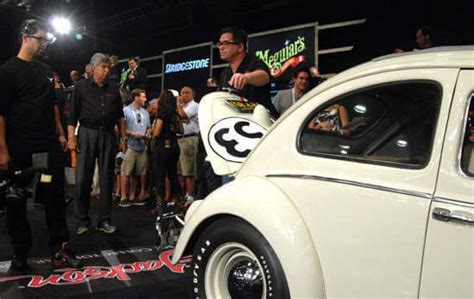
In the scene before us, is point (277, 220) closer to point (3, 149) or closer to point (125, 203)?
point (3, 149)

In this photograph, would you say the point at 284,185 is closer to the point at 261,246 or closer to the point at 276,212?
the point at 276,212

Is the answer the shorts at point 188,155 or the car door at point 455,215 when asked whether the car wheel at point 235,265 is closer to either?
the car door at point 455,215

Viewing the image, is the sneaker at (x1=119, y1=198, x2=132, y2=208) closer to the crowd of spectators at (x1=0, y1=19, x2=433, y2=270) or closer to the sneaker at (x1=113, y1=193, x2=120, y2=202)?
the crowd of spectators at (x1=0, y1=19, x2=433, y2=270)

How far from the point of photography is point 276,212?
195 centimetres

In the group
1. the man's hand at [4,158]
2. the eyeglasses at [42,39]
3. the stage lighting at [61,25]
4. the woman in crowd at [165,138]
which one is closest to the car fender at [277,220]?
the man's hand at [4,158]

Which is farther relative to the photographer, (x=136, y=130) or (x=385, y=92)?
(x=136, y=130)

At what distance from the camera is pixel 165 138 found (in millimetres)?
5727

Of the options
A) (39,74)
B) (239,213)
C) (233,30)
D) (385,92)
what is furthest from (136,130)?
(385,92)

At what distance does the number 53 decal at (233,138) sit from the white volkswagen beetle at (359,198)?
0.20m

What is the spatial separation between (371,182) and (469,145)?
378mm

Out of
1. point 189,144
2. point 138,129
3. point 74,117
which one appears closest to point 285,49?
point 189,144

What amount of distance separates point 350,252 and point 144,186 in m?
5.51

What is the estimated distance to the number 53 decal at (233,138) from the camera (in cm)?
250

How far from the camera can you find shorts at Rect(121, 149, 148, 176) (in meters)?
6.71
